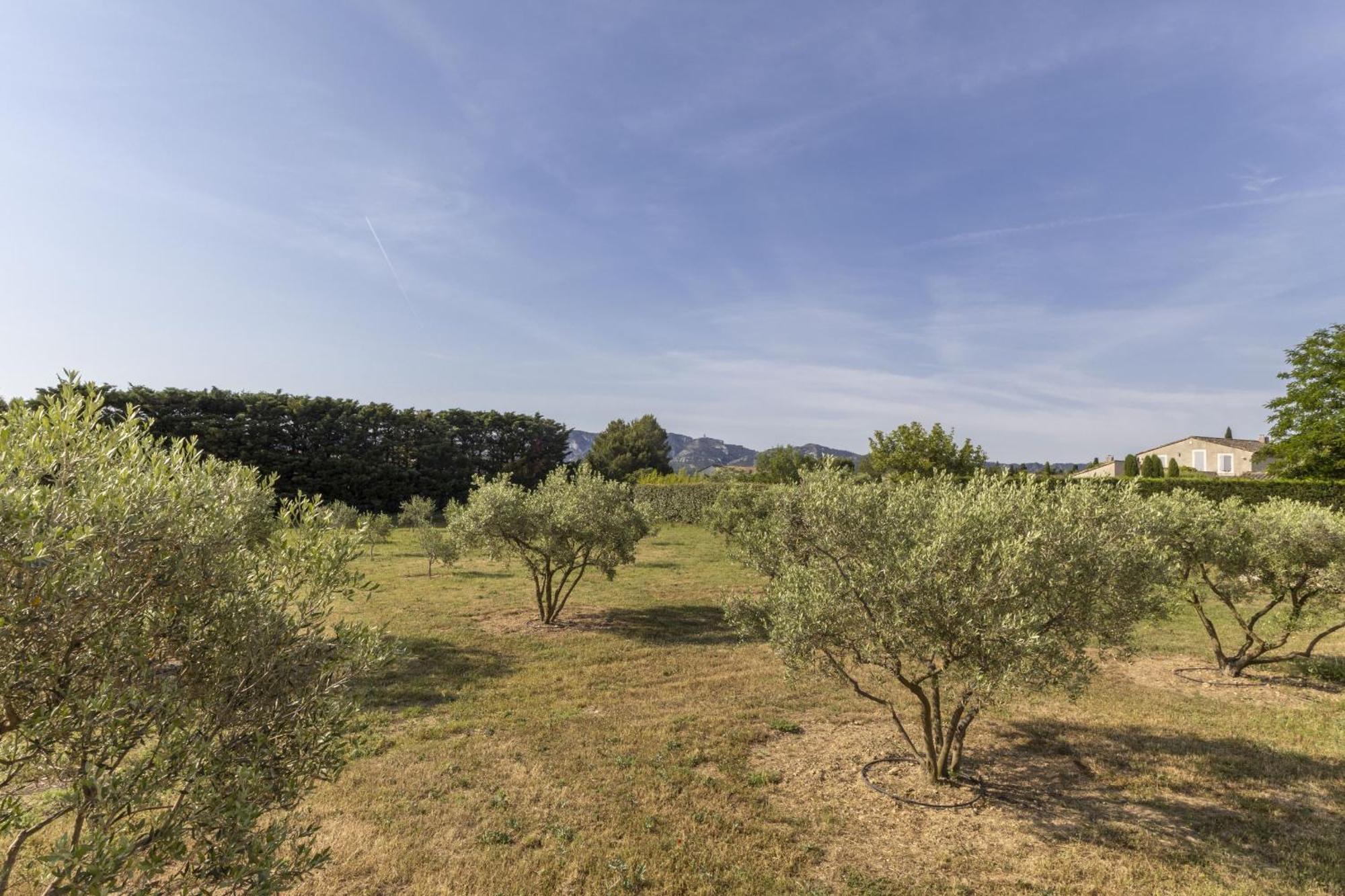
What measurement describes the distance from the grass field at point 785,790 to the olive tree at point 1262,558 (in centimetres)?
186

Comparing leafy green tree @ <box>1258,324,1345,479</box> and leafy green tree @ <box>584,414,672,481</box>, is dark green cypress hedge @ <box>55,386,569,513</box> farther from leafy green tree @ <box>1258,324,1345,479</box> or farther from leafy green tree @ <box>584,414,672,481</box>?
leafy green tree @ <box>1258,324,1345,479</box>

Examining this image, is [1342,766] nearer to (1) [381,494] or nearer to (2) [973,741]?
(2) [973,741]

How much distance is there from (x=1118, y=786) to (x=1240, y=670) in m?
10.5

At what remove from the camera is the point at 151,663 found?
5.04 m

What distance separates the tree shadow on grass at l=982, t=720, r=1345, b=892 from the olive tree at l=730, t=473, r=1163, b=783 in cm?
175

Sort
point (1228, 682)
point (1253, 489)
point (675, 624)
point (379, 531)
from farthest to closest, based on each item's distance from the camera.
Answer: point (379, 531), point (1253, 489), point (675, 624), point (1228, 682)

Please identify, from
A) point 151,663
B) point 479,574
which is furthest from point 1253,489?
point 151,663

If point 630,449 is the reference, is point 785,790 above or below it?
below

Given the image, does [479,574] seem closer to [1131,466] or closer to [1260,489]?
[1260,489]

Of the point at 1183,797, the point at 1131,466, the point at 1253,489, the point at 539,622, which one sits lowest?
the point at 539,622

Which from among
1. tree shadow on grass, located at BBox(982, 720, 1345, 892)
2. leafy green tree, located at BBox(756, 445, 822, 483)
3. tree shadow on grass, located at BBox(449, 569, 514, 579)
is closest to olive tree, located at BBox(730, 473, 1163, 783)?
tree shadow on grass, located at BBox(982, 720, 1345, 892)

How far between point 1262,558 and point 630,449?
257 ft

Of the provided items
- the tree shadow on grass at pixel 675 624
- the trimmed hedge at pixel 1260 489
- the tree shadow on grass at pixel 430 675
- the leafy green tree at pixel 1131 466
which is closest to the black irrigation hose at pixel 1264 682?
the tree shadow on grass at pixel 675 624

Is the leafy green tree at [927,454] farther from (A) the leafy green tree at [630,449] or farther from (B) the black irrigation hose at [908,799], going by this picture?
(A) the leafy green tree at [630,449]
